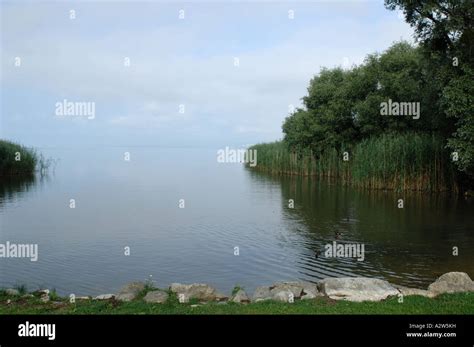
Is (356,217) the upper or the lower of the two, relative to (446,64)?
lower

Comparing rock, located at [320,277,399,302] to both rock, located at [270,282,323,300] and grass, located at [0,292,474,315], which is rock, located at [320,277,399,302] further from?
grass, located at [0,292,474,315]

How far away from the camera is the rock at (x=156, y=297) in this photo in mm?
9711

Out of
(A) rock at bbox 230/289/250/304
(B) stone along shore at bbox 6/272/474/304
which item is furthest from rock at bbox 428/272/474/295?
(A) rock at bbox 230/289/250/304

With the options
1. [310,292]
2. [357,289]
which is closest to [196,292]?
[310,292]

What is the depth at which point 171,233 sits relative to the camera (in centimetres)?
1997

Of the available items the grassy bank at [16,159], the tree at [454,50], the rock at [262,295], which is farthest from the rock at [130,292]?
the grassy bank at [16,159]

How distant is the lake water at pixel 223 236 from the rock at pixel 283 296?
2.31m

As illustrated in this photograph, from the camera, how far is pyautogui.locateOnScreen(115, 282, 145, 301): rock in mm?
10008

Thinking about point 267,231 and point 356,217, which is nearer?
point 267,231

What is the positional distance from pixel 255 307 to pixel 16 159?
4021cm
